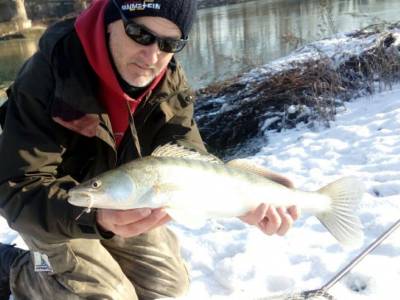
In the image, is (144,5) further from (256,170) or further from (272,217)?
(272,217)

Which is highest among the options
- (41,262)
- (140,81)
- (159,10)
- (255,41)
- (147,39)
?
(159,10)

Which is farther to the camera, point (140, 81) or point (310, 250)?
point (310, 250)

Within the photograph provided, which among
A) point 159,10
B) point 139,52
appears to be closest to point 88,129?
point 139,52

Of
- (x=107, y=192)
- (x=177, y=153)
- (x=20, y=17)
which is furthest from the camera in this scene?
(x=20, y=17)

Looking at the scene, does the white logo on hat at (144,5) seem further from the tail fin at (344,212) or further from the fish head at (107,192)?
the tail fin at (344,212)

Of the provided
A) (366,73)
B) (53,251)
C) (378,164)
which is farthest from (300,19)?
(53,251)

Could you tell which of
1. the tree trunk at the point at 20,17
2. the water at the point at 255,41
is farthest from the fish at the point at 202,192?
the tree trunk at the point at 20,17

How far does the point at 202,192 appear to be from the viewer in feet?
7.63

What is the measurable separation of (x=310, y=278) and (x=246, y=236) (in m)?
0.78

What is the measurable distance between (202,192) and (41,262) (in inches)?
48.7

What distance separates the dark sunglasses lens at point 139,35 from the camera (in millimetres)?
2570

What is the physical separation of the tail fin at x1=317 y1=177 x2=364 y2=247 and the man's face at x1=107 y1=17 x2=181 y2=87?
1133 mm

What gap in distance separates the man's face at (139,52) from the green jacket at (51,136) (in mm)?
192

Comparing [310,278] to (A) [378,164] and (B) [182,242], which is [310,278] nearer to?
(B) [182,242]
